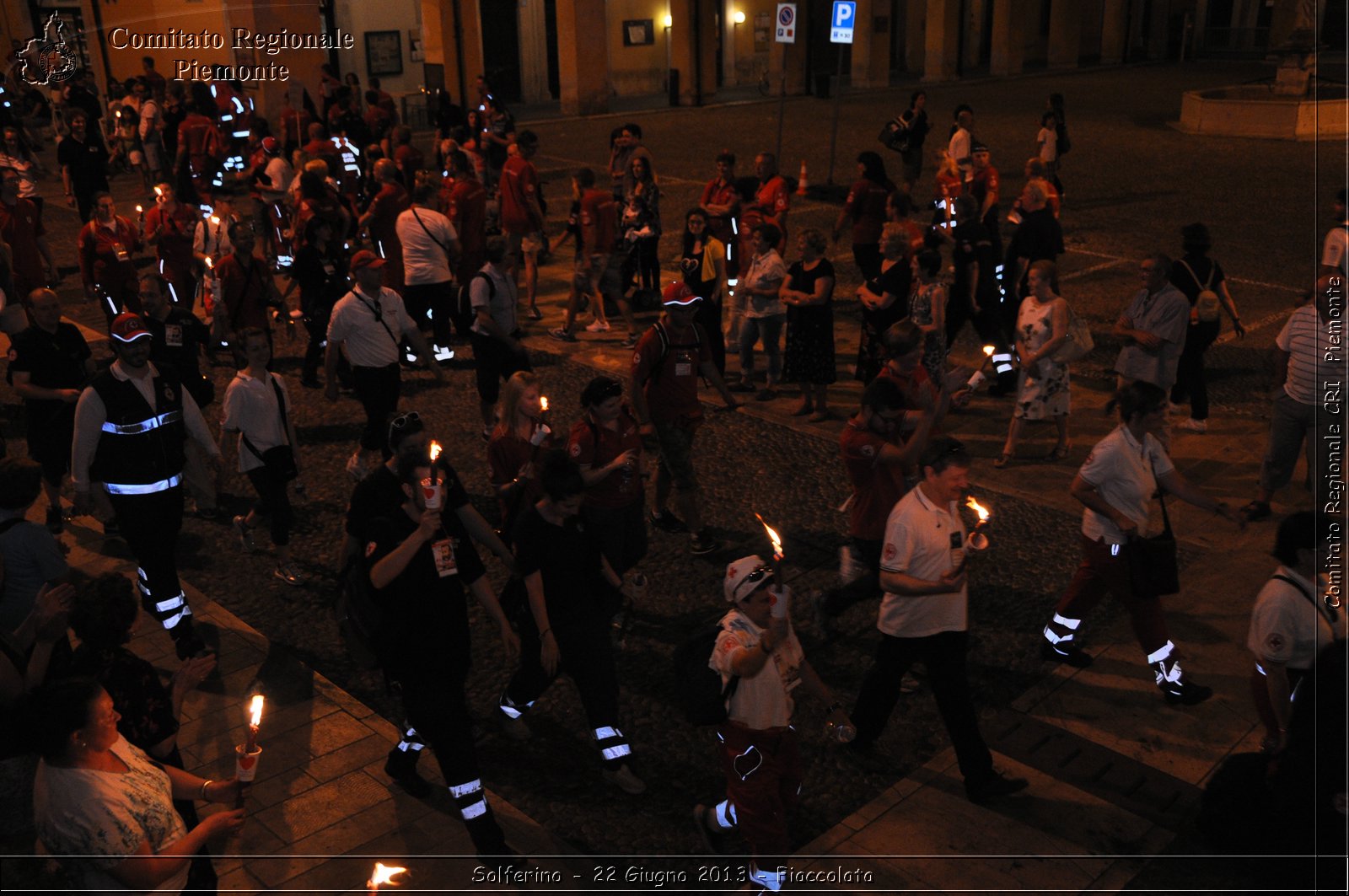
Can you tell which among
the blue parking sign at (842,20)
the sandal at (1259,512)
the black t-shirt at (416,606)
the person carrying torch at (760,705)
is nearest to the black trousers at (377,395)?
the black t-shirt at (416,606)

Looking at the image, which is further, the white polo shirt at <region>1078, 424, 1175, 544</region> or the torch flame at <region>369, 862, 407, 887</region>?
the white polo shirt at <region>1078, 424, 1175, 544</region>

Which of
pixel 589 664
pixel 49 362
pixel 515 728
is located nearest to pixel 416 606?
pixel 589 664

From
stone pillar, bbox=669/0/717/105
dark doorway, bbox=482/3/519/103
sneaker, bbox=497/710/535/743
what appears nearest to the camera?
sneaker, bbox=497/710/535/743

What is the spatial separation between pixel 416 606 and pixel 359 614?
0.87 ft

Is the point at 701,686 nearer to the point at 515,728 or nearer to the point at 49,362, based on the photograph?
the point at 515,728

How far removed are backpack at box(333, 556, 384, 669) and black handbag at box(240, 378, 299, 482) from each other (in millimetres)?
2733

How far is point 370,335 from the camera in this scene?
9062 millimetres

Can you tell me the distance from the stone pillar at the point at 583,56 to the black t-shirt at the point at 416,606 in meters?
28.6

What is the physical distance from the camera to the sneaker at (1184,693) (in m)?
6.48

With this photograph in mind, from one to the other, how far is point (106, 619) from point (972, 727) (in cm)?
391

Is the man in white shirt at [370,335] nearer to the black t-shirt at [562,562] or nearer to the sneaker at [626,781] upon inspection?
the black t-shirt at [562,562]

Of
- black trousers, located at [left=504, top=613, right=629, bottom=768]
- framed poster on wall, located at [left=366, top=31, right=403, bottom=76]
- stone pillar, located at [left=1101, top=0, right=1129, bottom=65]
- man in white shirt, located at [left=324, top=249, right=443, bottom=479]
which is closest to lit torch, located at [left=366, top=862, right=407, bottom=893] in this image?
black trousers, located at [left=504, top=613, right=629, bottom=768]

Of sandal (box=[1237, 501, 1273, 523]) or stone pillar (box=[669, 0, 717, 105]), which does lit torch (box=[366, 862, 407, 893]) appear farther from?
stone pillar (box=[669, 0, 717, 105])

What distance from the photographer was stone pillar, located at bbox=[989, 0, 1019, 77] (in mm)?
41500
